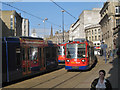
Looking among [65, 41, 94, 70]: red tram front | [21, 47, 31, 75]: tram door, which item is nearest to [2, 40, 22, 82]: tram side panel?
[21, 47, 31, 75]: tram door

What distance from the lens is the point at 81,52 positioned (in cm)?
1692

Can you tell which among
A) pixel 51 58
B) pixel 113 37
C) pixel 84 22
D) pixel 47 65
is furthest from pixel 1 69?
pixel 84 22

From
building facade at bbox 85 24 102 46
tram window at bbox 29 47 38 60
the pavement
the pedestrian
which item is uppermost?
building facade at bbox 85 24 102 46

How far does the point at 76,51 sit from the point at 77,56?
432 mm

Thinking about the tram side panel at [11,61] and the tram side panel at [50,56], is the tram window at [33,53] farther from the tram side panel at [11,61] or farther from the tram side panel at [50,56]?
the tram side panel at [50,56]

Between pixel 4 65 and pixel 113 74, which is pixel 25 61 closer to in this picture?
pixel 4 65

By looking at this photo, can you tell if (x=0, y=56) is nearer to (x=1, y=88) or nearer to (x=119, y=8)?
(x=1, y=88)

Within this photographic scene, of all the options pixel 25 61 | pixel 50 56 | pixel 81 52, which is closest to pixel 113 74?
pixel 81 52

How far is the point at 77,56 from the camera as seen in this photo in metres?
16.8

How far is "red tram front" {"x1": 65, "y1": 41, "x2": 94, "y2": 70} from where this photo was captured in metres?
A: 16.8

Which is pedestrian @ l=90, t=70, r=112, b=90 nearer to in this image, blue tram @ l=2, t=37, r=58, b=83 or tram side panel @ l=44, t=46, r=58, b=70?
blue tram @ l=2, t=37, r=58, b=83

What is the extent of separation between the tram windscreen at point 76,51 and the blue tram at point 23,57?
1.66 m

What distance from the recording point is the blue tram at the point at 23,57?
10.8 m

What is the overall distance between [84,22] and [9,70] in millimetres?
82764
